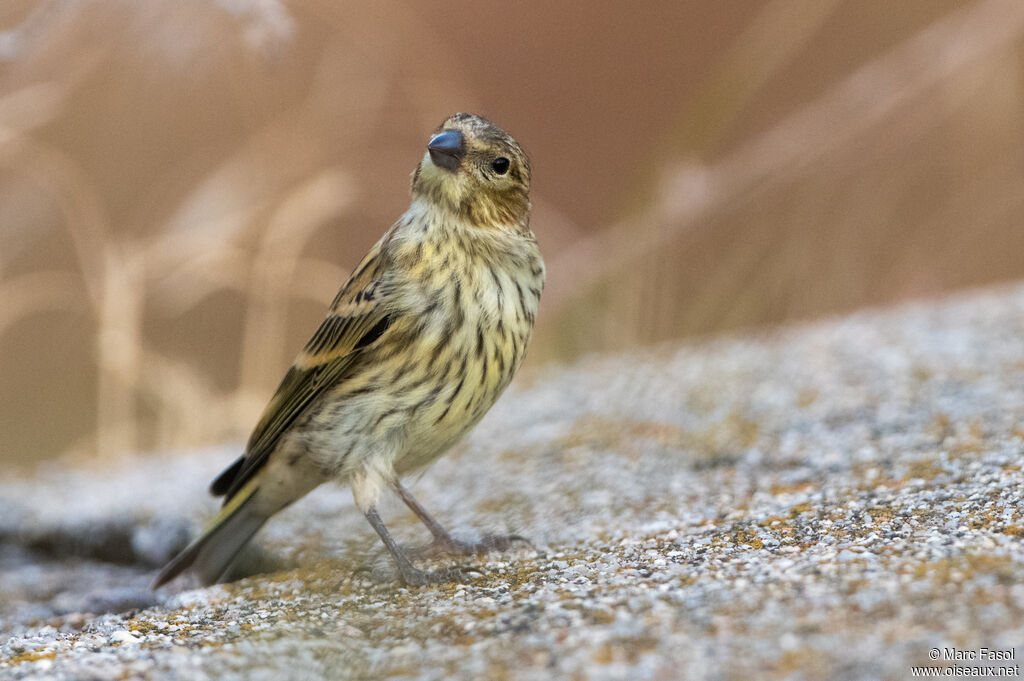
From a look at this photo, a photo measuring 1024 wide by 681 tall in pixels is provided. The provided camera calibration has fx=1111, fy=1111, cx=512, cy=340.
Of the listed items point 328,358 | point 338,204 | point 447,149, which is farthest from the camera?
point 338,204

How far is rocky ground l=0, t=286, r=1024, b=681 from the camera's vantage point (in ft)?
6.84

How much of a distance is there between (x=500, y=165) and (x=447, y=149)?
0.71ft

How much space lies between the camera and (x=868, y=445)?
12.1ft

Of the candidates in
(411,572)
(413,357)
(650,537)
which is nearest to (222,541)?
(411,572)

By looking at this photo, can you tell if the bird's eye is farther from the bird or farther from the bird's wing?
the bird's wing

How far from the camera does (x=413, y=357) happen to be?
3.18 metres

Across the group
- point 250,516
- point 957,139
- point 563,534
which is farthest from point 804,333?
point 250,516

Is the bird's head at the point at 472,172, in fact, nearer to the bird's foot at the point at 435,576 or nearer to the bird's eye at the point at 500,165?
the bird's eye at the point at 500,165

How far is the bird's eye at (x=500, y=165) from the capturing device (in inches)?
135

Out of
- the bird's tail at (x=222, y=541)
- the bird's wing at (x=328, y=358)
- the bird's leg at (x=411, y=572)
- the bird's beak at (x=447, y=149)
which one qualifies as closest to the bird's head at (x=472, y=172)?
the bird's beak at (x=447, y=149)

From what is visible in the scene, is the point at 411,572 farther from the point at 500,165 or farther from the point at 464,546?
the point at 500,165

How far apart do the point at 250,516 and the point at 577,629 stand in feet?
5.50

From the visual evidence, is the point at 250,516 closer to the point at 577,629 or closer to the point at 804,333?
the point at 577,629

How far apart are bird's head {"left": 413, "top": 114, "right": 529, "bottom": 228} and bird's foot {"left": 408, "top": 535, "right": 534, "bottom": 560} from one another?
0.95m
